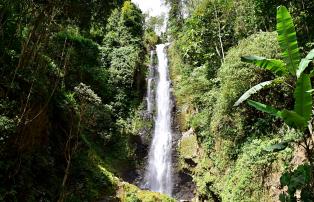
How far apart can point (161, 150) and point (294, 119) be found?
674 inches

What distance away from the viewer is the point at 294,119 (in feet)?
20.8

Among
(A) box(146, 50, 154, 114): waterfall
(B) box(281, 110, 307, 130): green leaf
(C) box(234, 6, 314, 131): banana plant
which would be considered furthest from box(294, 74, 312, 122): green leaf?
(A) box(146, 50, 154, 114): waterfall

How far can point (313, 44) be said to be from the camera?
1328 cm

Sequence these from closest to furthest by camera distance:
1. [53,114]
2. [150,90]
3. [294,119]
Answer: [294,119] → [53,114] → [150,90]

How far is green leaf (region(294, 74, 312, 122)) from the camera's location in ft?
20.7

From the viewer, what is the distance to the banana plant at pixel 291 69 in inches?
249

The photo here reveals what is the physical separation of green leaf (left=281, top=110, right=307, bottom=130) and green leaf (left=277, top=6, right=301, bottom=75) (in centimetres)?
→ 114

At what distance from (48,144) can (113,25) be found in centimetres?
2403

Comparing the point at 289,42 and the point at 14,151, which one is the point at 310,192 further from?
the point at 14,151

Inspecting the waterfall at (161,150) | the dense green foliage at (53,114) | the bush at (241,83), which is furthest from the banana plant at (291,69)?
the waterfall at (161,150)

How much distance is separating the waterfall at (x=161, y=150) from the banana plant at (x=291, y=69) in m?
14.4

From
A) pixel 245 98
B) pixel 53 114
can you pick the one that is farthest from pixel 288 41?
pixel 53 114

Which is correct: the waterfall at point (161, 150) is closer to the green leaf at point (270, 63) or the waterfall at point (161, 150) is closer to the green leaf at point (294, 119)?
the green leaf at point (270, 63)

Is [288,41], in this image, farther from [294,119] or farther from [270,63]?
[294,119]
